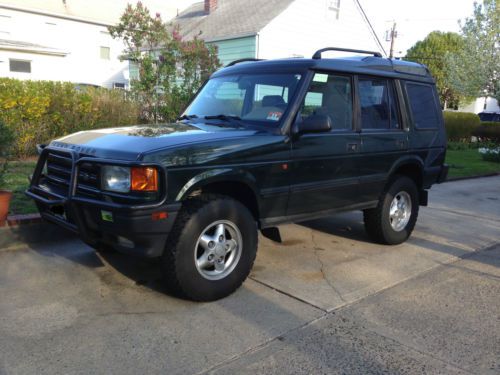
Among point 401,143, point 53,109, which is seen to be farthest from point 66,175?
point 53,109

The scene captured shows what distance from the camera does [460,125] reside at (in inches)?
902

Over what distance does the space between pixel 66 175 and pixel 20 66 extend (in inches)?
911

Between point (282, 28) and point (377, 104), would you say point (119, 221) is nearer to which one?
point (377, 104)

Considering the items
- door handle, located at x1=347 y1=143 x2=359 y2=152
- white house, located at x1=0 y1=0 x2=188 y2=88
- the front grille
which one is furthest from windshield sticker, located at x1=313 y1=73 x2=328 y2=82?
white house, located at x1=0 y1=0 x2=188 y2=88

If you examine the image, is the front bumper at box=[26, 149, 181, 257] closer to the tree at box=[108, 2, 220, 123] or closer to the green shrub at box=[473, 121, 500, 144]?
the tree at box=[108, 2, 220, 123]

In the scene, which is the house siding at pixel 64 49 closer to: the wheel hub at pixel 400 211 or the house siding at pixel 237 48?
the house siding at pixel 237 48

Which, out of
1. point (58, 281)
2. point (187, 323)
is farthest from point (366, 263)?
point (58, 281)

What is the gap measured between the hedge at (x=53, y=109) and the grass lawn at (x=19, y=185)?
13.3 inches

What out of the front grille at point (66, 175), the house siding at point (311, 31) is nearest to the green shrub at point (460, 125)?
the house siding at point (311, 31)

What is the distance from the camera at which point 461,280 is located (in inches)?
187

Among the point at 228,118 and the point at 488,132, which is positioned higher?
the point at 228,118

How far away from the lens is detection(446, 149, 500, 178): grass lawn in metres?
12.6

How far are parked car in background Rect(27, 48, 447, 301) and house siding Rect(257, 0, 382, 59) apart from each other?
1316cm

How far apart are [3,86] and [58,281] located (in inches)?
239
